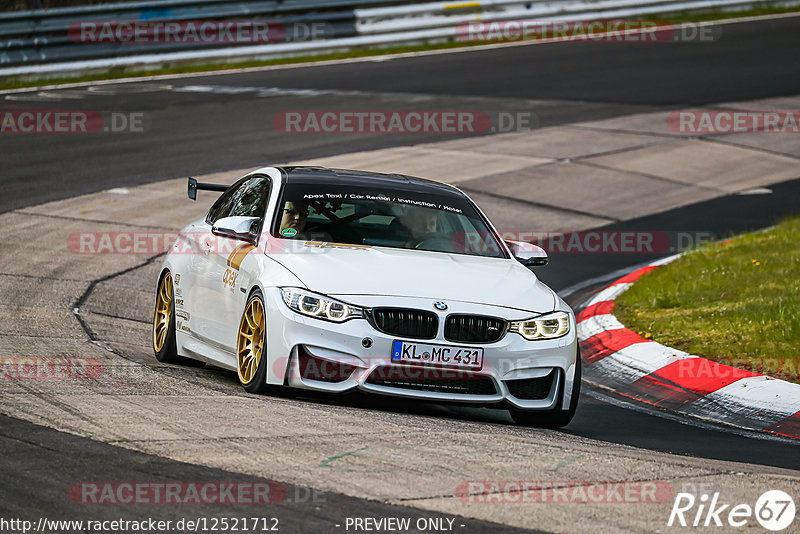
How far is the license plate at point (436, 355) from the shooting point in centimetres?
721

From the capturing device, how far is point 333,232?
27.6 ft

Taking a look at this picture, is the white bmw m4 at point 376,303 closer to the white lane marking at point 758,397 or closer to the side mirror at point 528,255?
the side mirror at point 528,255

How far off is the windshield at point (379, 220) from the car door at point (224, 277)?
0.84 feet

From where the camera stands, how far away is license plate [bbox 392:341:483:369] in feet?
23.7

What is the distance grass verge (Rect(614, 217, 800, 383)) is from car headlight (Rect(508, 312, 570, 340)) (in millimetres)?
1889

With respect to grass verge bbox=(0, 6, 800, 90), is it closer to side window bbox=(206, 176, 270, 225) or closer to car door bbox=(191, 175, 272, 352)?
side window bbox=(206, 176, 270, 225)

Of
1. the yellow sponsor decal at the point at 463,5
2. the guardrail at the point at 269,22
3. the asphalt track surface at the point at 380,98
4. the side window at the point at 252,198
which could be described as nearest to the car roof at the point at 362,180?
the side window at the point at 252,198

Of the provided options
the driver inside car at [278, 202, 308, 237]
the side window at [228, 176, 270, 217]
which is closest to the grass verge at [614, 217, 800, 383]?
the driver inside car at [278, 202, 308, 237]

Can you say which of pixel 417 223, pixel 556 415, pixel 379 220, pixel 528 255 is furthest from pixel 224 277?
pixel 556 415

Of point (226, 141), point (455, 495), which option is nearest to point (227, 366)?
point (455, 495)

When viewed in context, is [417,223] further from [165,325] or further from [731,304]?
[731,304]

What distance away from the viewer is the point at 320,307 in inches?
286

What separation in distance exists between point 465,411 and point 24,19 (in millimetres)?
17645

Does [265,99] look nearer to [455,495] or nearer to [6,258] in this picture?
[6,258]
